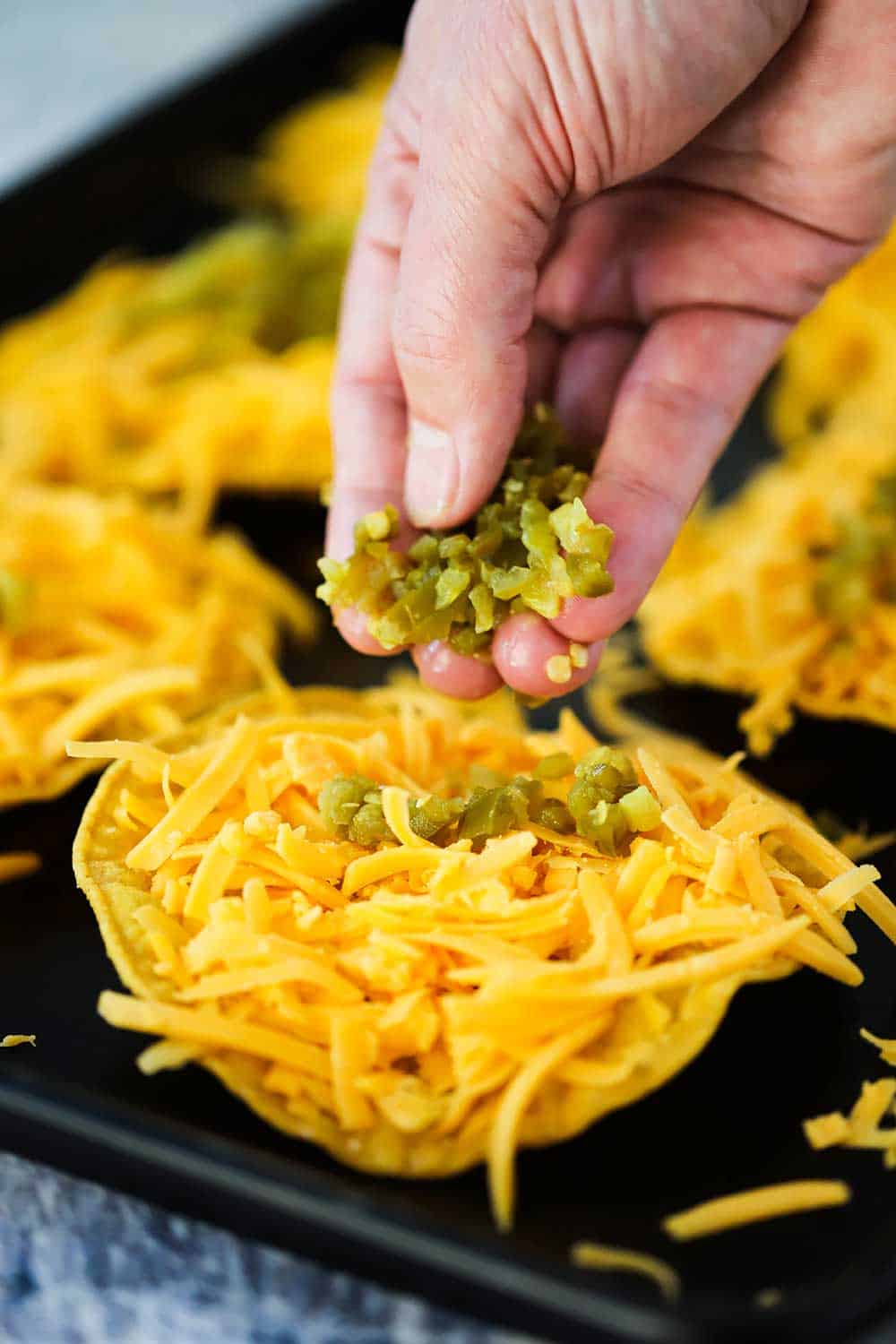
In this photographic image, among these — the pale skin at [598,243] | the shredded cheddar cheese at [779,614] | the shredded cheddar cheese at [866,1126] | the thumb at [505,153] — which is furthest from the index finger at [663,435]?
the shredded cheddar cheese at [866,1126]

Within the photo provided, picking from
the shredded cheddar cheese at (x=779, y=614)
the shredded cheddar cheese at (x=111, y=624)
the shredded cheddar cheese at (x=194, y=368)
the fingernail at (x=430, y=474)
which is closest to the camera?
the fingernail at (x=430, y=474)

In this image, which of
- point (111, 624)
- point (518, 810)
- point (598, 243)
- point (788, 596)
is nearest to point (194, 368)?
point (111, 624)

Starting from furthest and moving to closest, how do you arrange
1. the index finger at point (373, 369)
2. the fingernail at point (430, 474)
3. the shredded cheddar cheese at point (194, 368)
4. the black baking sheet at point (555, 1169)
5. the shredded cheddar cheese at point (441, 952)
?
the shredded cheddar cheese at point (194, 368)
the index finger at point (373, 369)
the fingernail at point (430, 474)
the shredded cheddar cheese at point (441, 952)
the black baking sheet at point (555, 1169)

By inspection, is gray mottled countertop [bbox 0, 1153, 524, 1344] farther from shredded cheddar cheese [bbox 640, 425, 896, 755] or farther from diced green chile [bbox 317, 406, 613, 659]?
shredded cheddar cheese [bbox 640, 425, 896, 755]

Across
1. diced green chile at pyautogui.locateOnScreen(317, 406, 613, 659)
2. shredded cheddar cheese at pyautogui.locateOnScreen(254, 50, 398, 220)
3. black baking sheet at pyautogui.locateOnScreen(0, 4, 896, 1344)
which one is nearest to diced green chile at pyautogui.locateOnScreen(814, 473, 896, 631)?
black baking sheet at pyautogui.locateOnScreen(0, 4, 896, 1344)

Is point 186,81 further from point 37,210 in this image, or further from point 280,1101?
point 280,1101

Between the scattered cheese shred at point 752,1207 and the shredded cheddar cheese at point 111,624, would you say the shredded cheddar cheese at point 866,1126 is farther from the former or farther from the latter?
the shredded cheddar cheese at point 111,624

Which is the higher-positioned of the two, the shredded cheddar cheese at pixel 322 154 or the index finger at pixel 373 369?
the index finger at pixel 373 369
